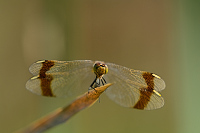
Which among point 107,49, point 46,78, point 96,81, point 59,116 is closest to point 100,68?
point 96,81

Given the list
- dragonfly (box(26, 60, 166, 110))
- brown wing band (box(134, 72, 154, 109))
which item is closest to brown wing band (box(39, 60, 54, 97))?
dragonfly (box(26, 60, 166, 110))

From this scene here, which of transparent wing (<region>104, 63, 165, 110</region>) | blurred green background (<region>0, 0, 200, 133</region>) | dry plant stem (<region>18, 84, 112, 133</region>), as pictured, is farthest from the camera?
blurred green background (<region>0, 0, 200, 133</region>)

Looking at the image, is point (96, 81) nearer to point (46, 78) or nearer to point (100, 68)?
point (100, 68)

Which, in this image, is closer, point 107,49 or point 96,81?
point 96,81

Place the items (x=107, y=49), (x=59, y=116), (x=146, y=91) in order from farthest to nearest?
(x=107, y=49), (x=146, y=91), (x=59, y=116)

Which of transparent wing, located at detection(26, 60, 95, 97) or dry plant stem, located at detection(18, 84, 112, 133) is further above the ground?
dry plant stem, located at detection(18, 84, 112, 133)

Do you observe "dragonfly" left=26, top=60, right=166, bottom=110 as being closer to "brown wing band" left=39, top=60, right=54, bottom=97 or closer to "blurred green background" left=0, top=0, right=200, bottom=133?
"brown wing band" left=39, top=60, right=54, bottom=97

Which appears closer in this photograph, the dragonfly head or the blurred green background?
the dragonfly head
